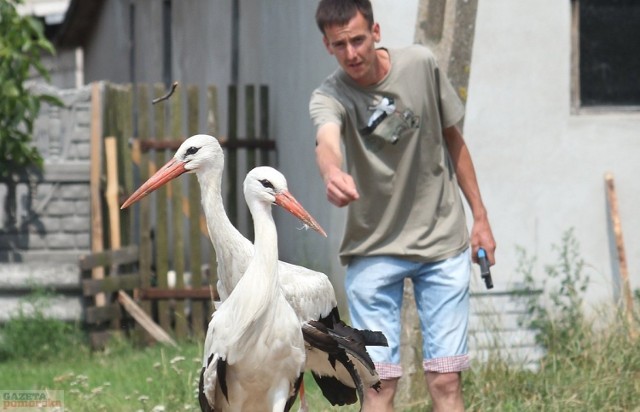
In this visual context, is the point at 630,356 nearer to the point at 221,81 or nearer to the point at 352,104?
the point at 352,104

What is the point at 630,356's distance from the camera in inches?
327

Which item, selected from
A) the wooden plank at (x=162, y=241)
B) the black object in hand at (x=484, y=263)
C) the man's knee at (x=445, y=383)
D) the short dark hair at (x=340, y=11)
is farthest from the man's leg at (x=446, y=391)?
A: the wooden plank at (x=162, y=241)

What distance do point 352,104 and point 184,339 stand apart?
551cm

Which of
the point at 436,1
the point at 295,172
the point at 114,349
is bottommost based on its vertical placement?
the point at 114,349

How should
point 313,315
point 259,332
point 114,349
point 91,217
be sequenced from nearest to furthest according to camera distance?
point 259,332, point 313,315, point 114,349, point 91,217

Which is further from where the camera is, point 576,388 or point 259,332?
point 576,388

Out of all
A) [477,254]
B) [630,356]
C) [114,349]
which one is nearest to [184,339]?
[114,349]

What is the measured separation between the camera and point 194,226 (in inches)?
479

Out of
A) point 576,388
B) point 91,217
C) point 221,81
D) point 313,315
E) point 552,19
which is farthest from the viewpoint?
point 221,81

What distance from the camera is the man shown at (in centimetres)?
630

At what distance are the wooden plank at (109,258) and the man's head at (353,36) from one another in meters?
5.67

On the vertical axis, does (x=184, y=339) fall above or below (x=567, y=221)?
below

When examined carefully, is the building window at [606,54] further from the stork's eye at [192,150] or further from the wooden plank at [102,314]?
the stork's eye at [192,150]

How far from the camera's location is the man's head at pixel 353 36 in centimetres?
619
